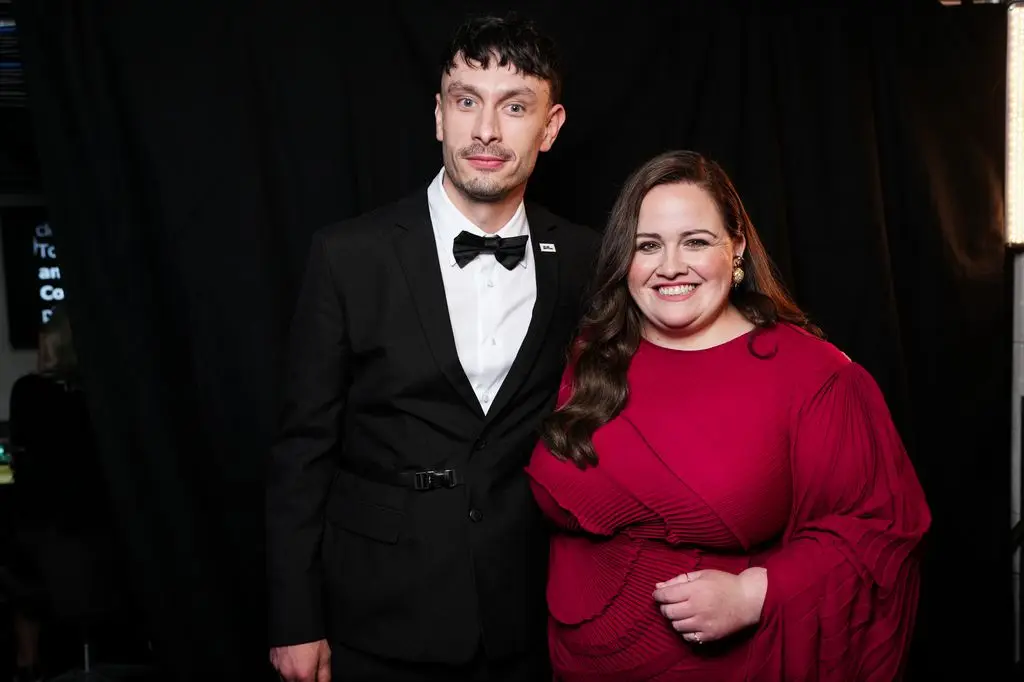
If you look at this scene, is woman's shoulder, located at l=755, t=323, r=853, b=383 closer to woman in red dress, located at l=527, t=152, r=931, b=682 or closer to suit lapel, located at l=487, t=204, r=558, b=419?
woman in red dress, located at l=527, t=152, r=931, b=682

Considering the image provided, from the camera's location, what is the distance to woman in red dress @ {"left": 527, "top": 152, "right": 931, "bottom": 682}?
1.56m

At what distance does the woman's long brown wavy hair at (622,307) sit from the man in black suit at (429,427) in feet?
0.42

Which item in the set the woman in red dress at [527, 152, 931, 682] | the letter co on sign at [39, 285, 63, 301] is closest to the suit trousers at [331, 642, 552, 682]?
the woman in red dress at [527, 152, 931, 682]

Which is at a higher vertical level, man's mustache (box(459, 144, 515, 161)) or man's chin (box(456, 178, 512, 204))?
man's mustache (box(459, 144, 515, 161))

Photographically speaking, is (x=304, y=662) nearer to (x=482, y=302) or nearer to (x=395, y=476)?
(x=395, y=476)

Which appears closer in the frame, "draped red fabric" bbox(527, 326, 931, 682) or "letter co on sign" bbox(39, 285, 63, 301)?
"draped red fabric" bbox(527, 326, 931, 682)

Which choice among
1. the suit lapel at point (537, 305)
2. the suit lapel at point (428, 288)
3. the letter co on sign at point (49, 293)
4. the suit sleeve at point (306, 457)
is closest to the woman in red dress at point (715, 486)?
the suit lapel at point (537, 305)

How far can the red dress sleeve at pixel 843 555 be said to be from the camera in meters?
1.55

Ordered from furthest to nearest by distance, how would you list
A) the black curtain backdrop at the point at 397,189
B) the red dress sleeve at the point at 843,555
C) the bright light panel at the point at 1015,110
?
the bright light panel at the point at 1015,110 < the black curtain backdrop at the point at 397,189 < the red dress sleeve at the point at 843,555

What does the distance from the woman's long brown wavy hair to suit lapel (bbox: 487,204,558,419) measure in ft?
0.28

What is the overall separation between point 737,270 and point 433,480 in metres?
0.73

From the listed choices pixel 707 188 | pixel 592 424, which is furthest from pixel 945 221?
pixel 592 424

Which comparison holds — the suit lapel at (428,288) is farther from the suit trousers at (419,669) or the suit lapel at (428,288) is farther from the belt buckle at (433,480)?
the suit trousers at (419,669)

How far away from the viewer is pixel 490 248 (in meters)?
1.91
